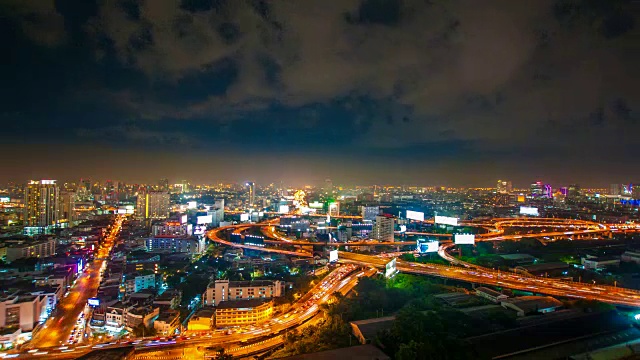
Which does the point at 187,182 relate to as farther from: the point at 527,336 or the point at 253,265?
the point at 527,336

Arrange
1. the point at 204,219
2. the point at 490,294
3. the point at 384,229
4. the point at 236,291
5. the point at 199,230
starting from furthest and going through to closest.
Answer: the point at 204,219 < the point at 199,230 < the point at 384,229 < the point at 236,291 < the point at 490,294

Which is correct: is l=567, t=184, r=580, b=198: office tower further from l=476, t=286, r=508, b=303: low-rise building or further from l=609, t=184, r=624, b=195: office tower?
l=476, t=286, r=508, b=303: low-rise building

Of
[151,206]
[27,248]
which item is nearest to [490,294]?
[27,248]

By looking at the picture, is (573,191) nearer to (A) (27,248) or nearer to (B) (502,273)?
(B) (502,273)

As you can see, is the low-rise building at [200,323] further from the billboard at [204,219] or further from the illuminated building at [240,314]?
the billboard at [204,219]

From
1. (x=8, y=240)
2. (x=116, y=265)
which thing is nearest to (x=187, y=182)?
(x=8, y=240)

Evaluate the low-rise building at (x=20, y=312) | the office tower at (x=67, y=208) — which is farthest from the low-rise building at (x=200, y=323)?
the office tower at (x=67, y=208)
